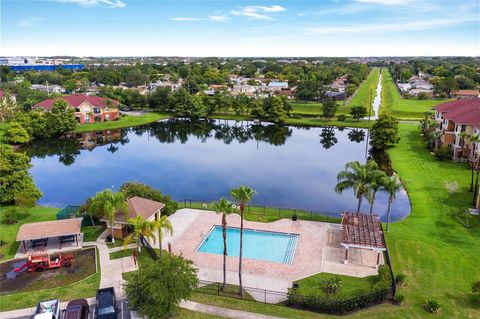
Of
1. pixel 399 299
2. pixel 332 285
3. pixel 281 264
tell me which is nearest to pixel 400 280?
pixel 399 299

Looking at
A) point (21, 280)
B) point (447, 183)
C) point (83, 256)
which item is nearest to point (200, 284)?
point (83, 256)

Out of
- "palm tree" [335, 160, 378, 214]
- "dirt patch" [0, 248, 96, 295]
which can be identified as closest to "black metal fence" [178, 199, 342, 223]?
"palm tree" [335, 160, 378, 214]

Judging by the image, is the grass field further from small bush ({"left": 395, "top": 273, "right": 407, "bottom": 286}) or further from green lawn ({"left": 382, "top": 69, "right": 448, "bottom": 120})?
green lawn ({"left": 382, "top": 69, "right": 448, "bottom": 120})

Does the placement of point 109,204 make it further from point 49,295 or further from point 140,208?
point 49,295

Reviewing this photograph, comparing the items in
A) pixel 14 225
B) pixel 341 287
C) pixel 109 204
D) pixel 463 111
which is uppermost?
pixel 463 111

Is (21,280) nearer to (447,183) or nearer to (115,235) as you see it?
(115,235)

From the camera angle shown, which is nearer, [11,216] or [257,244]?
[257,244]
